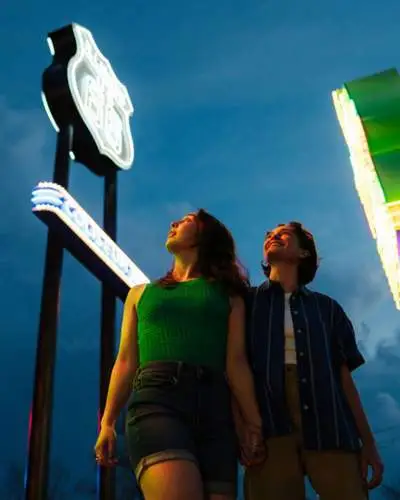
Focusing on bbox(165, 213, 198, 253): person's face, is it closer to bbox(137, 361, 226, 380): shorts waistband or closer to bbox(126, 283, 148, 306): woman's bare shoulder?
bbox(126, 283, 148, 306): woman's bare shoulder

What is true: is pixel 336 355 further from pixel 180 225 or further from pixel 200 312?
pixel 180 225

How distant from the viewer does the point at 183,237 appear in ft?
11.1

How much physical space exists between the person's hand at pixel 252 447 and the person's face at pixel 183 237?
98 cm

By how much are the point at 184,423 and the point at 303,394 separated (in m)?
0.67

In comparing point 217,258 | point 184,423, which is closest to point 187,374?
point 184,423

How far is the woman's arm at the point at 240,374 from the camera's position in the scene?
2.90 meters

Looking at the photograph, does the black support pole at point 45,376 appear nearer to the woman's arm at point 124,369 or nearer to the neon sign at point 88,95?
the neon sign at point 88,95

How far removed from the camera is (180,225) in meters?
3.45

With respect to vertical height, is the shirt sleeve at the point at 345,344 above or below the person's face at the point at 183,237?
below

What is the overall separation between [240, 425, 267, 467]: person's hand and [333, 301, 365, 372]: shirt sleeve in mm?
678

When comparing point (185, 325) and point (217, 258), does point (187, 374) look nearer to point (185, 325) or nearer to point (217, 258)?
point (185, 325)

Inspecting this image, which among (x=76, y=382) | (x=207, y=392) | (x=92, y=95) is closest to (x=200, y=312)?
(x=207, y=392)

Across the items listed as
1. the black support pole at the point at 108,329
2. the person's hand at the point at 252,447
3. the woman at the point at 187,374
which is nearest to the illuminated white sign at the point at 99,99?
the black support pole at the point at 108,329

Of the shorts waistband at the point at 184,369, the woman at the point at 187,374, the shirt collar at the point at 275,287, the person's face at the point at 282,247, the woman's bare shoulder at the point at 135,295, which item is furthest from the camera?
the person's face at the point at 282,247
